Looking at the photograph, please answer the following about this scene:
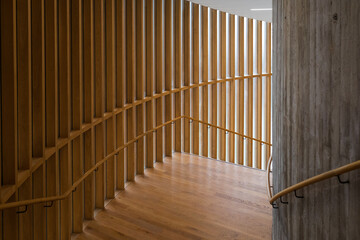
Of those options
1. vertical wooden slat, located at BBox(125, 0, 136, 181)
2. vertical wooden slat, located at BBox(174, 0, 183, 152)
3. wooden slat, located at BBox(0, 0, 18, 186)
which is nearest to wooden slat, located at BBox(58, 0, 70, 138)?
wooden slat, located at BBox(0, 0, 18, 186)

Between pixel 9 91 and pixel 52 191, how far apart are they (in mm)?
1703

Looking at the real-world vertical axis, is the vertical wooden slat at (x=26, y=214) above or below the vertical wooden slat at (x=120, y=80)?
below

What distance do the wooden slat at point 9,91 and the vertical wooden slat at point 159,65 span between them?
503cm

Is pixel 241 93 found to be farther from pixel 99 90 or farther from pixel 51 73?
pixel 51 73

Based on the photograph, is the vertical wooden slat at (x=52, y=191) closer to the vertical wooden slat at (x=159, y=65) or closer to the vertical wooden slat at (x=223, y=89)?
the vertical wooden slat at (x=159, y=65)

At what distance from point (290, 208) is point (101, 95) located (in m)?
3.53

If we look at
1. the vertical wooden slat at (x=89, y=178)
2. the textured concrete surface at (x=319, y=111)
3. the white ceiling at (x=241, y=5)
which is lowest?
the vertical wooden slat at (x=89, y=178)

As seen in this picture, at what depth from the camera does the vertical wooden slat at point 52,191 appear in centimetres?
544

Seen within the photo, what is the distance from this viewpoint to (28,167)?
4.68m

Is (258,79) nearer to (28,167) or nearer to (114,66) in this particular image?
(114,66)

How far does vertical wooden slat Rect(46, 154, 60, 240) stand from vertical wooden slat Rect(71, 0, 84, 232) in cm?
87

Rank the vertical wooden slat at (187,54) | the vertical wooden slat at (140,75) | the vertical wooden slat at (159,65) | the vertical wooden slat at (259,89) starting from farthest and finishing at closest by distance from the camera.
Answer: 1. the vertical wooden slat at (259,89)
2. the vertical wooden slat at (187,54)
3. the vertical wooden slat at (159,65)
4. the vertical wooden slat at (140,75)

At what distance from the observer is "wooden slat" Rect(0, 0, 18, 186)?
4.11 metres

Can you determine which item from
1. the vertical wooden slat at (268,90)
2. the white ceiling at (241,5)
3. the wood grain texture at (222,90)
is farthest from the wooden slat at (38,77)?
the vertical wooden slat at (268,90)
